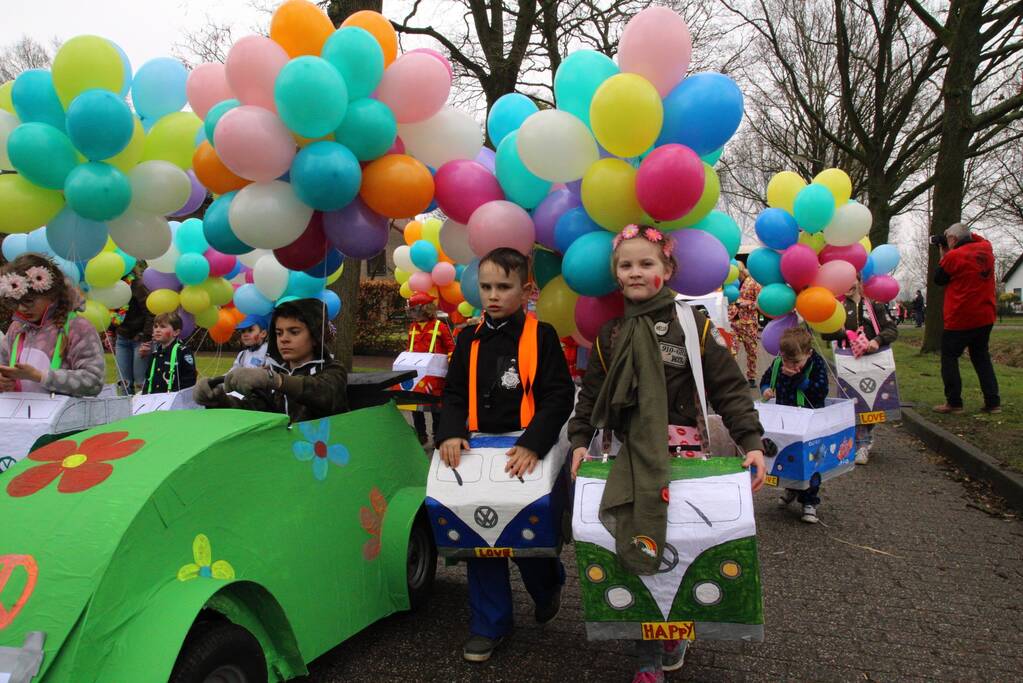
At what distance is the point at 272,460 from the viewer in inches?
110

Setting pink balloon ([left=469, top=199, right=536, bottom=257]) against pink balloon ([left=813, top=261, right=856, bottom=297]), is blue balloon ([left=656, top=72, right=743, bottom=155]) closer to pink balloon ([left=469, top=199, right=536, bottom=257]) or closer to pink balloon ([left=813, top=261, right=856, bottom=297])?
pink balloon ([left=469, top=199, right=536, bottom=257])

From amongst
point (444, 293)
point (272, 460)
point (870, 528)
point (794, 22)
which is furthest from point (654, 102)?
point (794, 22)

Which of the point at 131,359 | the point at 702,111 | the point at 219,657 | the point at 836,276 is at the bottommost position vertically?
the point at 219,657

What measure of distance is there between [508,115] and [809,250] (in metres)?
2.74

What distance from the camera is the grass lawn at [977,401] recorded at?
692 centimetres

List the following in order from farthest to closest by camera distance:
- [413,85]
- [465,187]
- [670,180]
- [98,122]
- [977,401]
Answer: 1. [977,401]
2. [98,122]
3. [465,187]
4. [413,85]
5. [670,180]

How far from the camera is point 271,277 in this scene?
505 centimetres

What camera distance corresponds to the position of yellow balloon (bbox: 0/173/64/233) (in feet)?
12.7

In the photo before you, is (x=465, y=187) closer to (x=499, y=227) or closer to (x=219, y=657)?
(x=499, y=227)

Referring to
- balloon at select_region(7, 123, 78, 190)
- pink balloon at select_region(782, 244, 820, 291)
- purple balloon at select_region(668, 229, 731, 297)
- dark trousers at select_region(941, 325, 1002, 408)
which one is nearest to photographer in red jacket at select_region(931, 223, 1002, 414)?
dark trousers at select_region(941, 325, 1002, 408)

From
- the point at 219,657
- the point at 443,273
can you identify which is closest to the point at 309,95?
the point at 219,657

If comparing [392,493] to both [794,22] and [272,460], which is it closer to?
[272,460]

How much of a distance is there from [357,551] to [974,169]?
28.4 metres

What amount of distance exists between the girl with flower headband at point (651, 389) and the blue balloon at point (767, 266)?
2874 mm
